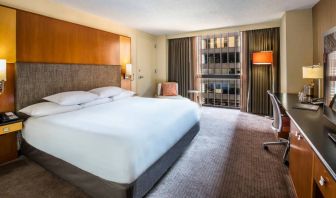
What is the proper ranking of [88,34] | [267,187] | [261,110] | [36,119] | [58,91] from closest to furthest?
[267,187], [36,119], [58,91], [88,34], [261,110]

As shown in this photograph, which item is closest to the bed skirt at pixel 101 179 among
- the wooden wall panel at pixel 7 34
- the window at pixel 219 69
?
the wooden wall panel at pixel 7 34

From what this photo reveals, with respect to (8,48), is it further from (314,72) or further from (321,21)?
(321,21)

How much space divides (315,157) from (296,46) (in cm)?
360

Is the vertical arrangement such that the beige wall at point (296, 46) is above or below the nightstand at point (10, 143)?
above

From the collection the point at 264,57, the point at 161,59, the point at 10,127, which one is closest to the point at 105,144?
the point at 10,127

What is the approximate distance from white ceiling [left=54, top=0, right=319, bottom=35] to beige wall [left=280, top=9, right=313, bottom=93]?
0.23 meters

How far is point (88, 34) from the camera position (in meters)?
3.86

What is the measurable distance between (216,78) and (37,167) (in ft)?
17.1

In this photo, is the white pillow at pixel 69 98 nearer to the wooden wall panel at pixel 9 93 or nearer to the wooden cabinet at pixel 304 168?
the wooden wall panel at pixel 9 93

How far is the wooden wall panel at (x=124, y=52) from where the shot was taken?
4790mm

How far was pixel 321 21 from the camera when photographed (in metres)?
3.27

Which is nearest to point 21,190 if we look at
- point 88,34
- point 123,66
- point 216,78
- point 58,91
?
→ point 58,91

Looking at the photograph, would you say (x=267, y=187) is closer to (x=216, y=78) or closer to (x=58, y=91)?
(x=58, y=91)

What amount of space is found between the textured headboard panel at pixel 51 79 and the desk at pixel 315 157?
3521 mm
